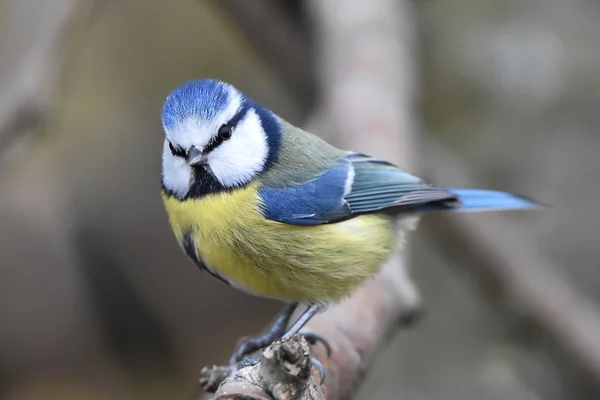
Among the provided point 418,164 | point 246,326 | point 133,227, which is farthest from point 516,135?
point 133,227

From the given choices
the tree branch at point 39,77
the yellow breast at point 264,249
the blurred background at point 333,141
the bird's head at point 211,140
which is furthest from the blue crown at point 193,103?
the blurred background at point 333,141

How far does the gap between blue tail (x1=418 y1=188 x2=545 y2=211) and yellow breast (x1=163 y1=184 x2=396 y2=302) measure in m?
0.34

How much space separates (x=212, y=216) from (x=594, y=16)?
2.59 metres

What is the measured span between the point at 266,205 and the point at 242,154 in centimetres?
11

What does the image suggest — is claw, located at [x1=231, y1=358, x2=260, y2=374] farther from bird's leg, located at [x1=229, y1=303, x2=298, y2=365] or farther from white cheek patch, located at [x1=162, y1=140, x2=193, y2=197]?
white cheek patch, located at [x1=162, y1=140, x2=193, y2=197]

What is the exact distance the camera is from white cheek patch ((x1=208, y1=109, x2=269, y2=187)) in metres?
1.30

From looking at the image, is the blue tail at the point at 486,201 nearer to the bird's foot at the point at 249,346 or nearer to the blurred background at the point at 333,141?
the blurred background at the point at 333,141

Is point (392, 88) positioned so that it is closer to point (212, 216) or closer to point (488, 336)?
point (212, 216)

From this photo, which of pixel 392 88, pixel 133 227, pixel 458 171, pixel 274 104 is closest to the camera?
pixel 392 88

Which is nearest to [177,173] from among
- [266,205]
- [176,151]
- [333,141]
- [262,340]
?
[176,151]

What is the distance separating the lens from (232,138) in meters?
1.32

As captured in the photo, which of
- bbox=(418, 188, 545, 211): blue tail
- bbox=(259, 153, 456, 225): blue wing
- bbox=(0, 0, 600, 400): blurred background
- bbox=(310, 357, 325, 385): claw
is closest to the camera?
bbox=(310, 357, 325, 385): claw

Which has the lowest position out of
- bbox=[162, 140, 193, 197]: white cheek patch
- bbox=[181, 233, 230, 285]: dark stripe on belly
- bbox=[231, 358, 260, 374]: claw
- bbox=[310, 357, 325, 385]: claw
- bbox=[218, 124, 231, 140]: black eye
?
bbox=[310, 357, 325, 385]: claw

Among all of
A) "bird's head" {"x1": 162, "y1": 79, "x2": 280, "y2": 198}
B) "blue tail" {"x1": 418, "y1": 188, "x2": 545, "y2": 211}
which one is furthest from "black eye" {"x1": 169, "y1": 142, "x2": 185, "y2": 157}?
"blue tail" {"x1": 418, "y1": 188, "x2": 545, "y2": 211}
